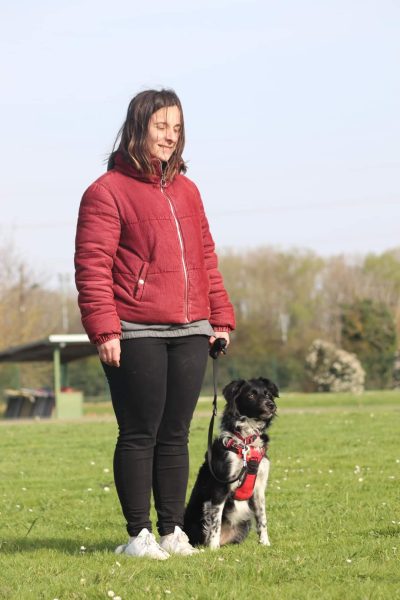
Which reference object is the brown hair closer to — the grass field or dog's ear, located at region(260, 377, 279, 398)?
dog's ear, located at region(260, 377, 279, 398)

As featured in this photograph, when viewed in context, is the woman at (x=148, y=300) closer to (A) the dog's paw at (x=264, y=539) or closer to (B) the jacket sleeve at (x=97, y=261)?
(B) the jacket sleeve at (x=97, y=261)

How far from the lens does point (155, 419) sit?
6098 millimetres

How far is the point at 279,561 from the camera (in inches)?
224

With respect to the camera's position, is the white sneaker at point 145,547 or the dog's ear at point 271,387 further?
the dog's ear at point 271,387

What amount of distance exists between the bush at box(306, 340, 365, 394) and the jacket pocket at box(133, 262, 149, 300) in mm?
38840

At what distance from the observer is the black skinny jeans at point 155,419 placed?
19.7ft

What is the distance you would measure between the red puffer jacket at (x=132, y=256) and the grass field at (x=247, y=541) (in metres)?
1.36

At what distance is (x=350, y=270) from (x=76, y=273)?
3113 inches

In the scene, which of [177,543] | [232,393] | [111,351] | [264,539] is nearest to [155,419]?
[111,351]

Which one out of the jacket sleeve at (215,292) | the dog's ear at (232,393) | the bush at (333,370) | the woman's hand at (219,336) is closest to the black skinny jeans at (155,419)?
the woman's hand at (219,336)

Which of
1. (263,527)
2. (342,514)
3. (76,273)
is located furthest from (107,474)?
(76,273)

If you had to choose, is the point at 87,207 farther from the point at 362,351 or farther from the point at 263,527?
the point at 362,351

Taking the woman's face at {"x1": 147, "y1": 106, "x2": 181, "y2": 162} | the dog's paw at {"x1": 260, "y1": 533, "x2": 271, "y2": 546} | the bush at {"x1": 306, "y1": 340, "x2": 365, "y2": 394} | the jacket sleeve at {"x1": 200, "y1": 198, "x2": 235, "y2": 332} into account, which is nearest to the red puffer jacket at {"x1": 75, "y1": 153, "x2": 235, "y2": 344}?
the woman's face at {"x1": 147, "y1": 106, "x2": 181, "y2": 162}

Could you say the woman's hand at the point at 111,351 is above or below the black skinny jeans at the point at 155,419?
above
